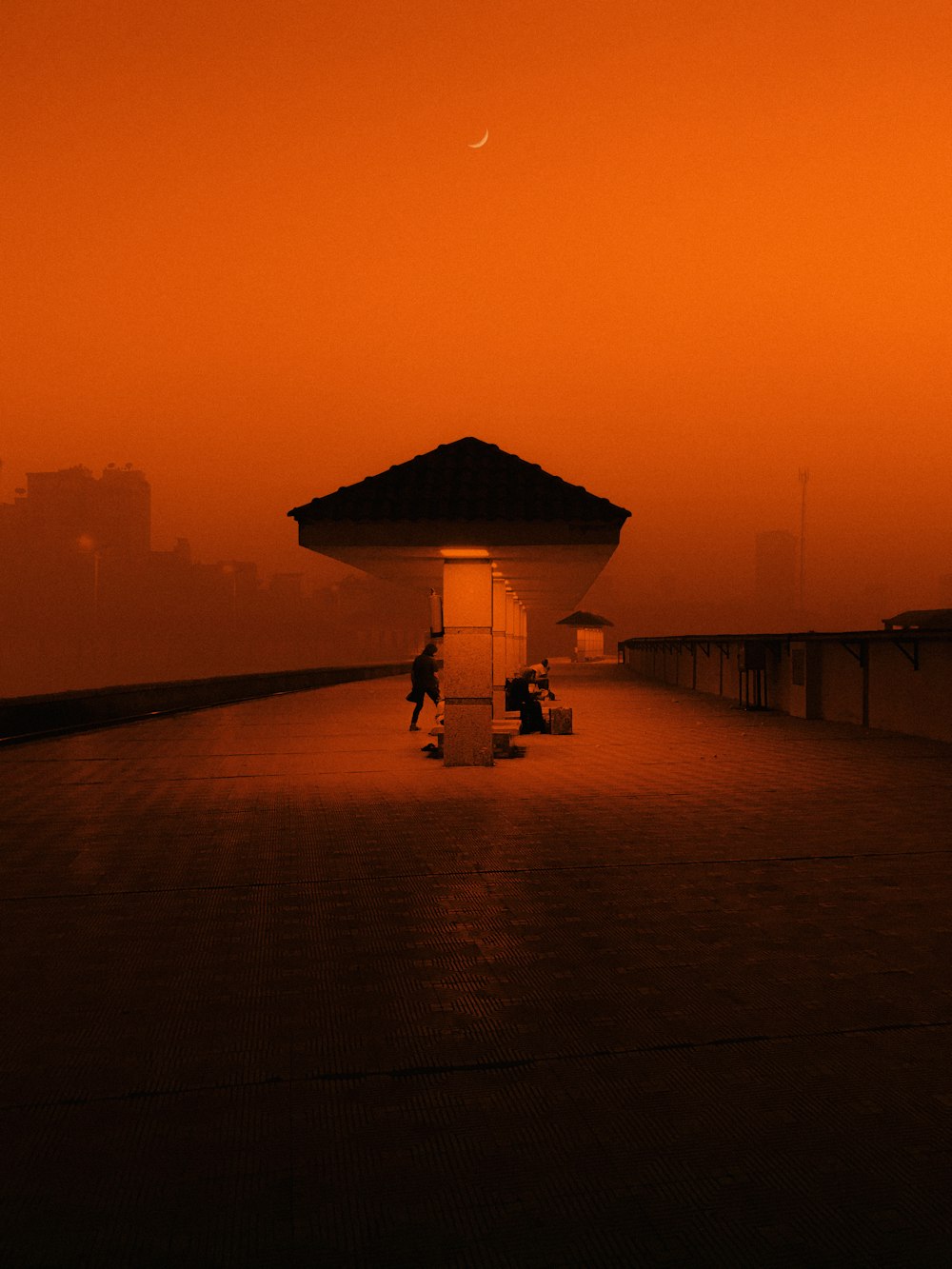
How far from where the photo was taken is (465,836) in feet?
29.3

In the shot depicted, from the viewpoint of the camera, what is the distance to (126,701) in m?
22.3

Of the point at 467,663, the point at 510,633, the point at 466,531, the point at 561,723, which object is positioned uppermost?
the point at 466,531

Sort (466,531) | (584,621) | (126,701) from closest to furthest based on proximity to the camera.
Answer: (466,531)
(126,701)
(584,621)

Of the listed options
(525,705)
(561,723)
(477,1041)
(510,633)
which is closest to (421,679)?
(525,705)

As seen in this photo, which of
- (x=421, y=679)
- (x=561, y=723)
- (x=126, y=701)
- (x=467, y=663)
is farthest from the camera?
(x=126, y=701)

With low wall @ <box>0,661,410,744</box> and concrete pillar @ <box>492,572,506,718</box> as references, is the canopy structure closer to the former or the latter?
low wall @ <box>0,661,410,744</box>

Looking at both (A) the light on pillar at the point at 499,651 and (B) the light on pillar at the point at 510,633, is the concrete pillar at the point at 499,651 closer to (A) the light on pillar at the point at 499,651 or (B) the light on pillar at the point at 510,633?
(A) the light on pillar at the point at 499,651

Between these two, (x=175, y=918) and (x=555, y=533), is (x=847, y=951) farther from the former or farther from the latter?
(x=555, y=533)

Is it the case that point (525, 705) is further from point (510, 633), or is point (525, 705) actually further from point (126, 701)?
point (126, 701)

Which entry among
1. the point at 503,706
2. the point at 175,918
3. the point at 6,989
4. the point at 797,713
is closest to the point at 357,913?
the point at 175,918

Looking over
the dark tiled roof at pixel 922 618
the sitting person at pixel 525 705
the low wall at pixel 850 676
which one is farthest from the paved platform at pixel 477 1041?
the dark tiled roof at pixel 922 618

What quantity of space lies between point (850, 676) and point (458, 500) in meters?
11.5

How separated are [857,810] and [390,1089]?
7580mm

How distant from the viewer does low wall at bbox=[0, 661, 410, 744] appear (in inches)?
702
